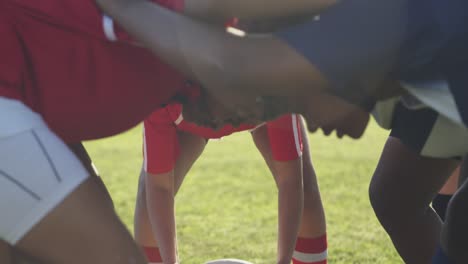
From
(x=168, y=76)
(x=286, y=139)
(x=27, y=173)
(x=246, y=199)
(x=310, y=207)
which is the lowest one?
(x=246, y=199)

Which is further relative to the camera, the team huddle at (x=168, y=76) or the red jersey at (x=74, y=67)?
the red jersey at (x=74, y=67)

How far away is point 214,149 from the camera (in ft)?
24.8

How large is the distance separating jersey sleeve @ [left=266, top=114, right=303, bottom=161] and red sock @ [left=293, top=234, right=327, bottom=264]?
0.43 meters

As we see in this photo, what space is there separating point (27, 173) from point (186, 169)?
1.89m

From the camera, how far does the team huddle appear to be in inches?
73.4

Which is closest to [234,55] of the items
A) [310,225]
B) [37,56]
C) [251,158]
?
[37,56]

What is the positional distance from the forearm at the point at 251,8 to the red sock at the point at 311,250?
6.01 ft

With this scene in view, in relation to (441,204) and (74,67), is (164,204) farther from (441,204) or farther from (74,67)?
(74,67)

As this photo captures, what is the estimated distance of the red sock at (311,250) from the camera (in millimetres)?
3564

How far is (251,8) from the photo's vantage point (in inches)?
75.1

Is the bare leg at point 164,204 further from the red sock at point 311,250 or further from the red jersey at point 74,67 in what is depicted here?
the red jersey at point 74,67

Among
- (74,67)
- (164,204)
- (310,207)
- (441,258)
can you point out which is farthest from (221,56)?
(310,207)

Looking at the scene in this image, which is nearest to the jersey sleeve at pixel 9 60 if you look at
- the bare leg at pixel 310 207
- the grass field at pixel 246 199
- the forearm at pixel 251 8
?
the forearm at pixel 251 8

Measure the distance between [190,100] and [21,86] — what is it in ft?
1.47
